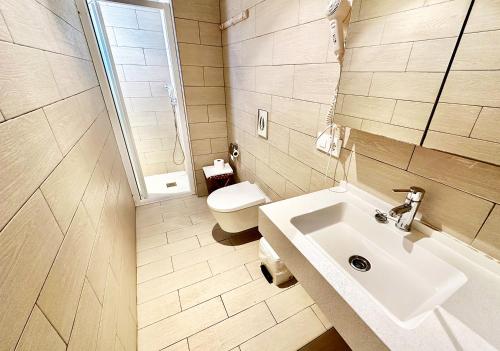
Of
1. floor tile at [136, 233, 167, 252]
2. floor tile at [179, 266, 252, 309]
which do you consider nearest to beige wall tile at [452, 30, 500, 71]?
floor tile at [179, 266, 252, 309]

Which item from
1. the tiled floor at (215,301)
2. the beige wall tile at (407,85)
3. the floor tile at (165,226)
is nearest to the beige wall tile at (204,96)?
the floor tile at (165,226)

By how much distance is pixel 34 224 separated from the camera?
18.9 inches

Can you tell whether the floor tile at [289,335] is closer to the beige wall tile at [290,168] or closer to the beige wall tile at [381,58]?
the beige wall tile at [290,168]

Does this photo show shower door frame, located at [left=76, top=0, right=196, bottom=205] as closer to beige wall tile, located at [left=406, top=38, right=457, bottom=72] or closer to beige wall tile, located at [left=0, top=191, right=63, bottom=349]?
beige wall tile, located at [left=0, top=191, right=63, bottom=349]

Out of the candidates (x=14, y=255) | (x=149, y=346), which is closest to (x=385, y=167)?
(x=14, y=255)

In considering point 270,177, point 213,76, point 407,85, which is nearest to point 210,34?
point 213,76

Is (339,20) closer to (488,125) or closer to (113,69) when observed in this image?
(488,125)

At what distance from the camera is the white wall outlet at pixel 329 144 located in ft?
3.31

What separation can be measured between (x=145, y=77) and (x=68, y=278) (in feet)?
8.74

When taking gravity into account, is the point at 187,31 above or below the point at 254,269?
above

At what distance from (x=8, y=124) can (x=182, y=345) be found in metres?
1.30

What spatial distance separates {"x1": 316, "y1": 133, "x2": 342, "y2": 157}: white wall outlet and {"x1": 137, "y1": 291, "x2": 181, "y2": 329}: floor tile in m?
1.35

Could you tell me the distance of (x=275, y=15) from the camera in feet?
4.03

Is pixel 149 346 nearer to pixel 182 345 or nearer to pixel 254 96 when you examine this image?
pixel 182 345
